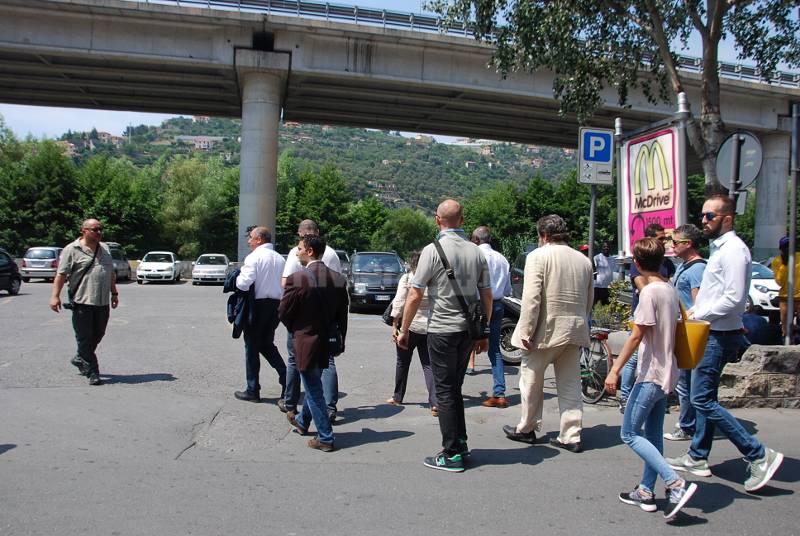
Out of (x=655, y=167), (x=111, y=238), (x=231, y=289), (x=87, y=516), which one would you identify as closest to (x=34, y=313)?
(x=231, y=289)

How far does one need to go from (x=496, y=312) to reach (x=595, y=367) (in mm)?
1259

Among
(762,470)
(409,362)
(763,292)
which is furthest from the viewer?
(763,292)

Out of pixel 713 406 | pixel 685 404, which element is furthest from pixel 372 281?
pixel 713 406

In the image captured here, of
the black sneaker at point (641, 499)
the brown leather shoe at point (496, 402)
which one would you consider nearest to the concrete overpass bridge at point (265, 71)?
the brown leather shoe at point (496, 402)

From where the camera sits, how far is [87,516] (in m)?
3.87

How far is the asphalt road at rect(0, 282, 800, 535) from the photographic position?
388 cm

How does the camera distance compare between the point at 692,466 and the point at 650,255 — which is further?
the point at 692,466

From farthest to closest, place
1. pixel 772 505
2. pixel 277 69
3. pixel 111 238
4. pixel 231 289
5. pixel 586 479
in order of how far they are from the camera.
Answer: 1. pixel 111 238
2. pixel 277 69
3. pixel 231 289
4. pixel 586 479
5. pixel 772 505

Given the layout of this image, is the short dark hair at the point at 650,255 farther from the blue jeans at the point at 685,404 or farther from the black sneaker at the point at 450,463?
the black sneaker at the point at 450,463

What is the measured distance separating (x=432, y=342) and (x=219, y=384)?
3.73m

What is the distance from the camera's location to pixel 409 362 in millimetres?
6891

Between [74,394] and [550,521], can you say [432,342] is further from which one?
[74,394]

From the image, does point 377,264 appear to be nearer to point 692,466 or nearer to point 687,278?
point 687,278

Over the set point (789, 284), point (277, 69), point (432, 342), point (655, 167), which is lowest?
point (432, 342)
